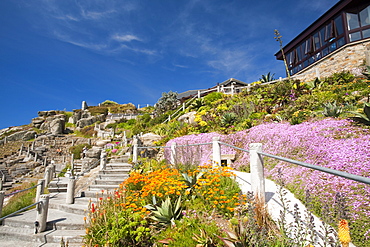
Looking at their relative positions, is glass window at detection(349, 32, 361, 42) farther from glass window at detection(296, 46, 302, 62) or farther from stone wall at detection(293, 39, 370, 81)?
glass window at detection(296, 46, 302, 62)

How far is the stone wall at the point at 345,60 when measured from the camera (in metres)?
15.8

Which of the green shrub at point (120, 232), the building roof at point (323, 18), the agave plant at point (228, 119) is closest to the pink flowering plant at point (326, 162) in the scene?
the green shrub at point (120, 232)

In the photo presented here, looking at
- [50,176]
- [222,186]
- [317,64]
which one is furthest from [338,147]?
[317,64]

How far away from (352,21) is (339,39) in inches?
59.9

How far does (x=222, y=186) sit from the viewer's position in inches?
189

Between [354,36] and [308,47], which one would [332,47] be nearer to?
[354,36]

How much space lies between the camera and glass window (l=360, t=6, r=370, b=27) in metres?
16.0

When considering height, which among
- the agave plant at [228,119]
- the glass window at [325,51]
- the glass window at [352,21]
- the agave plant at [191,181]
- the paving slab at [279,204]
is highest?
the glass window at [352,21]

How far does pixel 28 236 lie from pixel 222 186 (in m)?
5.54

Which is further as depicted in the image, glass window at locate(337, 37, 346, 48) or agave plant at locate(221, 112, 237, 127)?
glass window at locate(337, 37, 346, 48)

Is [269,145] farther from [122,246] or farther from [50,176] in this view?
[50,176]

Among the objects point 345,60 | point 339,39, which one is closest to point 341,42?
point 339,39

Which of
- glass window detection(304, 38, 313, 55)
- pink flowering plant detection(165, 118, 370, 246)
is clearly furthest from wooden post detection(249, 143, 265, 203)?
glass window detection(304, 38, 313, 55)

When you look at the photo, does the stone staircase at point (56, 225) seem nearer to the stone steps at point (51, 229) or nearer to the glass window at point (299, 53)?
the stone steps at point (51, 229)
